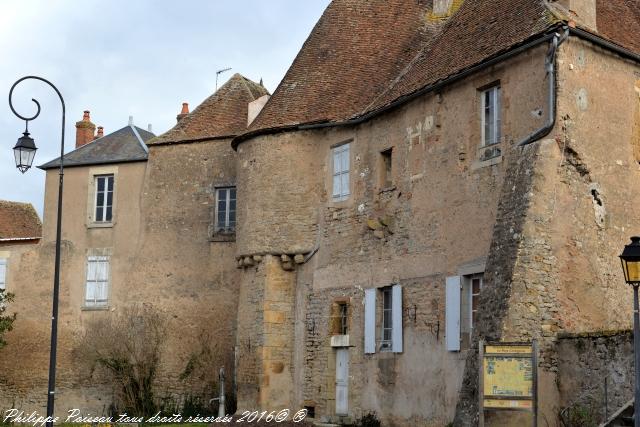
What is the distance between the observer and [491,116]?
15.9 metres

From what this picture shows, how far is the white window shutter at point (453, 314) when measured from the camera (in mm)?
15922

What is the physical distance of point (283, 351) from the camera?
20281 millimetres

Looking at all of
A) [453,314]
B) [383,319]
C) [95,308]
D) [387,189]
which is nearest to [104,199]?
[95,308]

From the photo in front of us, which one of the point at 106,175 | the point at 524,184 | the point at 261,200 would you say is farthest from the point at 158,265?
the point at 524,184

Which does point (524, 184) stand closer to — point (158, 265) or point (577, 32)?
point (577, 32)

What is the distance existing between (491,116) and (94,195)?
43.4 ft

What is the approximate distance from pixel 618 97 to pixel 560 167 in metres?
2.03

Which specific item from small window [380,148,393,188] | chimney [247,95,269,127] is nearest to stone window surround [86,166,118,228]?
chimney [247,95,269,127]

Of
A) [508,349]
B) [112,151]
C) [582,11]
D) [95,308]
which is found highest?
[582,11]

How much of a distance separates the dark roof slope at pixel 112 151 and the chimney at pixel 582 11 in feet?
43.4

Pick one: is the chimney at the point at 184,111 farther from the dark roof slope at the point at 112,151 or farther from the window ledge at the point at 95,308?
the window ledge at the point at 95,308

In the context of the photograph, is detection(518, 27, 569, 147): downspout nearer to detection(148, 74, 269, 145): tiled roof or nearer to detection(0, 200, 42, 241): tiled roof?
detection(148, 74, 269, 145): tiled roof

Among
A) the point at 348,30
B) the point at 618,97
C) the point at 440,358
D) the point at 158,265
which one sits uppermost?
the point at 348,30

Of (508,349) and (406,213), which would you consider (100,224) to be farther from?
(508,349)
